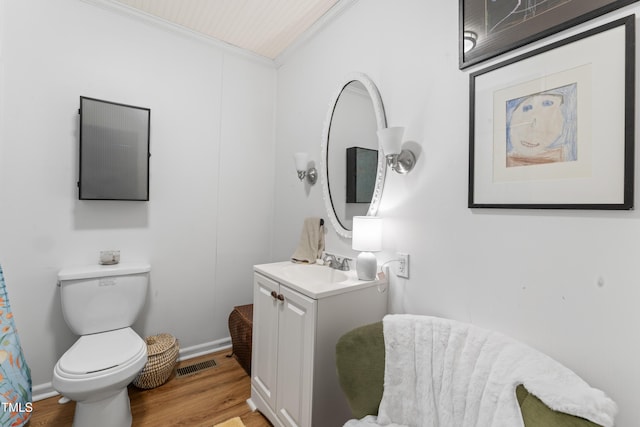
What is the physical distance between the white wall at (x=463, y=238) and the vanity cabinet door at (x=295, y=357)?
513 mm

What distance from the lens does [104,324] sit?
6.04ft

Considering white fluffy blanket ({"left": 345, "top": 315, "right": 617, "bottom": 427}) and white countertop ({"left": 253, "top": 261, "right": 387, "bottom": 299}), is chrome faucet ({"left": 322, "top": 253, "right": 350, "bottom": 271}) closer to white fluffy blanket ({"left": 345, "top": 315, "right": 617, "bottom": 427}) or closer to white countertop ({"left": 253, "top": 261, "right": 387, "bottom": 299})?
white countertop ({"left": 253, "top": 261, "right": 387, "bottom": 299})

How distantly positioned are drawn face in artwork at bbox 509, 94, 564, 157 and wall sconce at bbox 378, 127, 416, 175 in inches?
18.2

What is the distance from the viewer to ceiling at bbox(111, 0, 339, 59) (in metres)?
1.96

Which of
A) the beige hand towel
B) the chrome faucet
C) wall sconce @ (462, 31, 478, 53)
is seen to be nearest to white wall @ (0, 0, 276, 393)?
the beige hand towel

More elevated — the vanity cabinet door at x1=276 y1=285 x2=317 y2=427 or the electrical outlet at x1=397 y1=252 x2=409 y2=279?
the electrical outlet at x1=397 y1=252 x2=409 y2=279

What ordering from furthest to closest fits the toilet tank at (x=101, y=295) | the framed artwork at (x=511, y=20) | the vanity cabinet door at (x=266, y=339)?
the toilet tank at (x=101, y=295) < the vanity cabinet door at (x=266, y=339) < the framed artwork at (x=511, y=20)

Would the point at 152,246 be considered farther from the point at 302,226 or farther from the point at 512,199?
the point at 512,199

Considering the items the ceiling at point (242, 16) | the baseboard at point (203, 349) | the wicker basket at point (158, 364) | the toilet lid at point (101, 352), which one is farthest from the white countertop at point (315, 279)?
the ceiling at point (242, 16)

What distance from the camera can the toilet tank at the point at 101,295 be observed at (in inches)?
69.7

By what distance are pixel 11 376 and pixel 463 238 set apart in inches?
95.9

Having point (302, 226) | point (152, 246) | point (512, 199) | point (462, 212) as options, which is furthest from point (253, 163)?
point (512, 199)

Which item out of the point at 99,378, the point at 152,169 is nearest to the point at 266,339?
the point at 99,378

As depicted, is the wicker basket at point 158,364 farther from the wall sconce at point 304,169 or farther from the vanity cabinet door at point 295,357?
the wall sconce at point 304,169
